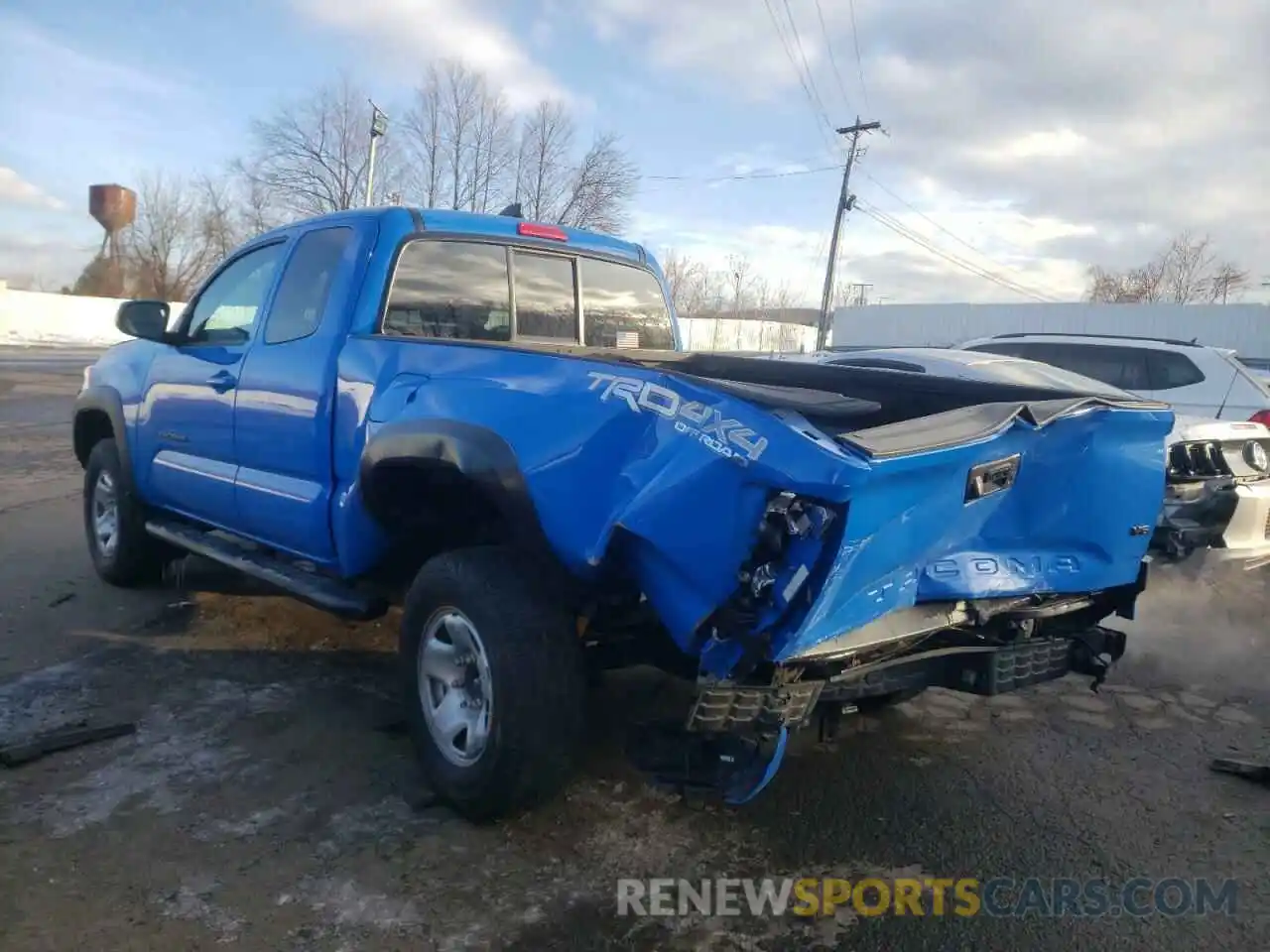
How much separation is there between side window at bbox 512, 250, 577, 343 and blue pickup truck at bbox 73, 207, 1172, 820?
0.05 feet

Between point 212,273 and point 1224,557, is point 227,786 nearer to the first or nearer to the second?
point 212,273

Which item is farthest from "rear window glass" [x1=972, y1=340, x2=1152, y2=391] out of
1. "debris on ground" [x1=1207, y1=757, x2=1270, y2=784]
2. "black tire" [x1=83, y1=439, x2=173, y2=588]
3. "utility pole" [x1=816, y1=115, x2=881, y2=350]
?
"utility pole" [x1=816, y1=115, x2=881, y2=350]

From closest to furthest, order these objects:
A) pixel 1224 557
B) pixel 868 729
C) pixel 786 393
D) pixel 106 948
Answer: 1. pixel 106 948
2. pixel 786 393
3. pixel 868 729
4. pixel 1224 557

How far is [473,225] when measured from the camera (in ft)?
15.0

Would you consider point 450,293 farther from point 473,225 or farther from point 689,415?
point 689,415

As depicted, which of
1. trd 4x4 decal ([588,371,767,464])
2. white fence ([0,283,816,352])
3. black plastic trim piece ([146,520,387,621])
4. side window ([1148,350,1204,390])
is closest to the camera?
trd 4x4 decal ([588,371,767,464])

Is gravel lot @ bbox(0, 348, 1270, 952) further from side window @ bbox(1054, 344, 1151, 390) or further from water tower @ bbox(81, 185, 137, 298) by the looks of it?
water tower @ bbox(81, 185, 137, 298)

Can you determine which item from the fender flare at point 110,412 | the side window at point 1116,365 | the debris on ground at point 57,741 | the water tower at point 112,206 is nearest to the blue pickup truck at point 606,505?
the debris on ground at point 57,741

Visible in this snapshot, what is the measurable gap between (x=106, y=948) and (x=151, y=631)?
9.57 ft

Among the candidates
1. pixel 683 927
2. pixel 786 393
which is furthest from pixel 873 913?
pixel 786 393

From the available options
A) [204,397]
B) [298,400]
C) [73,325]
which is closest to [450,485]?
[298,400]

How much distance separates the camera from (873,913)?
2928 mm

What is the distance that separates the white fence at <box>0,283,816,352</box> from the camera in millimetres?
44500

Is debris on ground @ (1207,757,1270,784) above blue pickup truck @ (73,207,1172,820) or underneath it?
underneath
